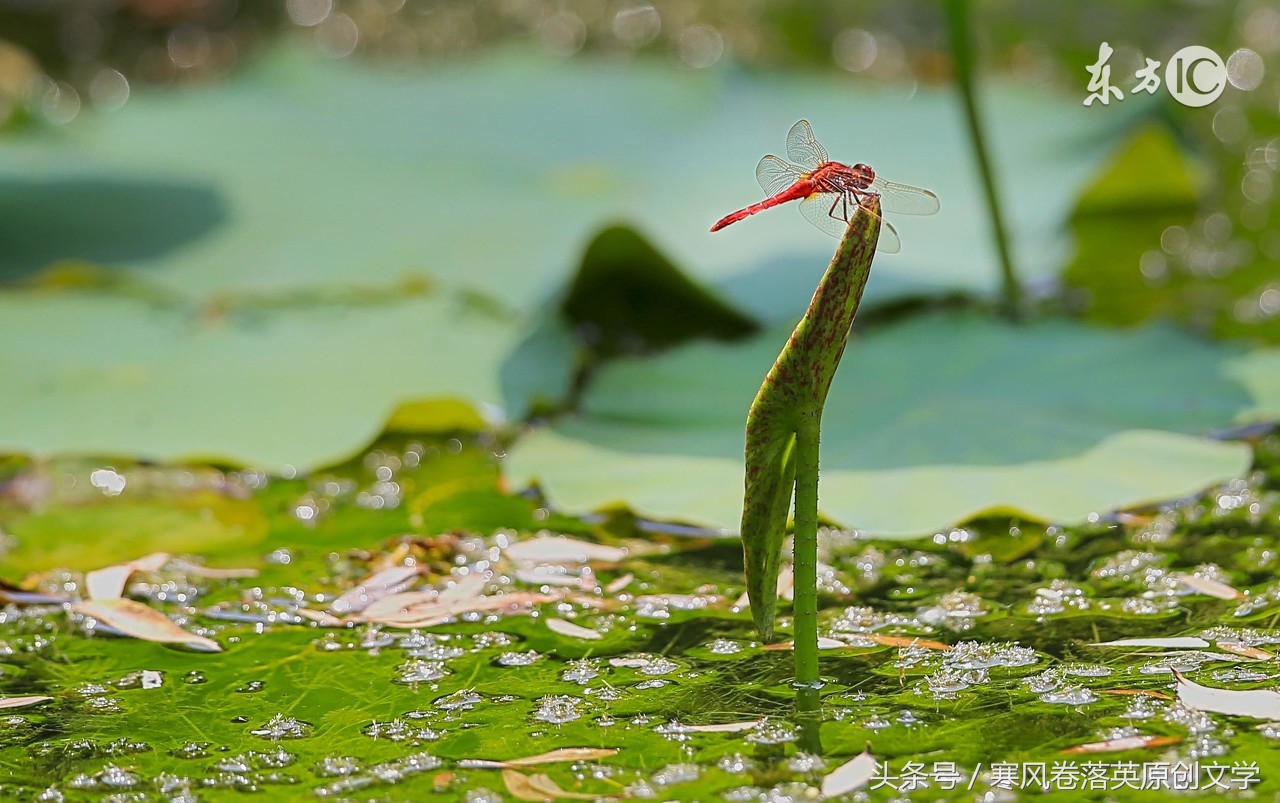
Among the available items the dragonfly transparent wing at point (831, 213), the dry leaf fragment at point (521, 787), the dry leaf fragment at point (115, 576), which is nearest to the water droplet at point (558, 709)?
the dry leaf fragment at point (521, 787)

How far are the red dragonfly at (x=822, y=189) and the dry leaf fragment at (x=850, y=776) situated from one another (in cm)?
49

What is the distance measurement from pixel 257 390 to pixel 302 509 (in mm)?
427

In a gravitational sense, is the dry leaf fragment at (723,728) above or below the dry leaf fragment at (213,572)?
below

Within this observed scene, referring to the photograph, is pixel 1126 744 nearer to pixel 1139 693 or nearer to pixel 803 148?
pixel 1139 693

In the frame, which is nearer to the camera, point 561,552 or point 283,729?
point 283,729

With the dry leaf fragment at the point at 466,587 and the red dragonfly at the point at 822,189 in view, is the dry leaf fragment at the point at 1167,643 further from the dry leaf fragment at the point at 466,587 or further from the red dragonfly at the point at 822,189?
the dry leaf fragment at the point at 466,587

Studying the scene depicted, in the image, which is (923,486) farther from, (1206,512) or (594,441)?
(594,441)

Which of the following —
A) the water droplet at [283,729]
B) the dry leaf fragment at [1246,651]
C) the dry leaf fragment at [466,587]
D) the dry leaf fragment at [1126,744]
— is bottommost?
the dry leaf fragment at [1126,744]

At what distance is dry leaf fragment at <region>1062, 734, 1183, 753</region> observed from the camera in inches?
49.0

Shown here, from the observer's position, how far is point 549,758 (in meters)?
1.28

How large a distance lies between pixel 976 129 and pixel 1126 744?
5.30ft

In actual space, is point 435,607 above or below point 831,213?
below

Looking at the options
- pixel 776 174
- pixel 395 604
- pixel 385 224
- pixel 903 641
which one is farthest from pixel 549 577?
pixel 385 224

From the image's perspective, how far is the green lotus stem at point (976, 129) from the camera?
2.57m
